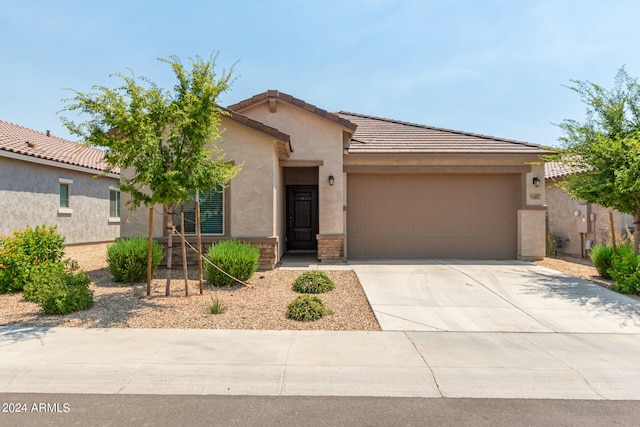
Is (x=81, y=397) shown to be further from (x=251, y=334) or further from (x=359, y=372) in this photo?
(x=359, y=372)

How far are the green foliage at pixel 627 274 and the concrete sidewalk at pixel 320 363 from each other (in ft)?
9.67

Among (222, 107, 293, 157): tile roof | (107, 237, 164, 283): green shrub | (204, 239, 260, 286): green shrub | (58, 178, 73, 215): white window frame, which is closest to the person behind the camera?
(204, 239, 260, 286): green shrub

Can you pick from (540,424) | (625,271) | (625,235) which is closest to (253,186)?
(540,424)

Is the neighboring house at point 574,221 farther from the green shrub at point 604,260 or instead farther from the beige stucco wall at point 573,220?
the green shrub at point 604,260

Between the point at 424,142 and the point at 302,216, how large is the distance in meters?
5.05

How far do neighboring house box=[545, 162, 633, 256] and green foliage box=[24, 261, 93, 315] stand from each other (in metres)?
14.2

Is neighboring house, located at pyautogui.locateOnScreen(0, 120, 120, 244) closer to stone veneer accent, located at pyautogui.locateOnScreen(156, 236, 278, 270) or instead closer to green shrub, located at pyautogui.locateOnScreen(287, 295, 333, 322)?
stone veneer accent, located at pyautogui.locateOnScreen(156, 236, 278, 270)

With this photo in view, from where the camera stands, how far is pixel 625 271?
8172 mm

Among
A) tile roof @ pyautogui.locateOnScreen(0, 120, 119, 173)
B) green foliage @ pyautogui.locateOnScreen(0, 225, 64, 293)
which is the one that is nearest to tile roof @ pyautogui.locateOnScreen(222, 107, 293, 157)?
green foliage @ pyautogui.locateOnScreen(0, 225, 64, 293)

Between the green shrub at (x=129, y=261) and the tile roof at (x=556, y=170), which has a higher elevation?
the tile roof at (x=556, y=170)

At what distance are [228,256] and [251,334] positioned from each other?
3.02 metres

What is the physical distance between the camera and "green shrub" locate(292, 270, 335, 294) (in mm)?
7949

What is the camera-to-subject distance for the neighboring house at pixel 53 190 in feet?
43.2

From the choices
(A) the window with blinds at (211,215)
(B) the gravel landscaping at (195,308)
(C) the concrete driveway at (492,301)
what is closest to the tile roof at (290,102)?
(A) the window with blinds at (211,215)
